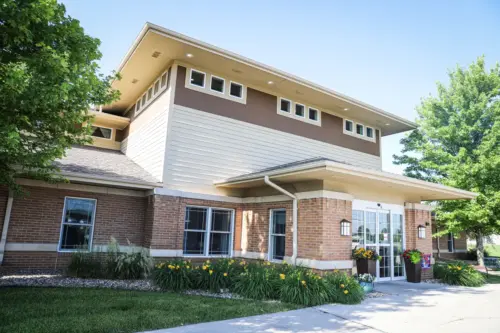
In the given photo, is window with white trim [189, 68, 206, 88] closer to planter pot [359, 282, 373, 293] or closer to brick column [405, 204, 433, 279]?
planter pot [359, 282, 373, 293]

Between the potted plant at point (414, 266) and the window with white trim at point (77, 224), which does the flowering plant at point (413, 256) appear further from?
the window with white trim at point (77, 224)

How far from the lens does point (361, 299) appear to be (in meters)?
7.97

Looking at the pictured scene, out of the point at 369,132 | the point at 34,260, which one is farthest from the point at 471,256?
the point at 34,260

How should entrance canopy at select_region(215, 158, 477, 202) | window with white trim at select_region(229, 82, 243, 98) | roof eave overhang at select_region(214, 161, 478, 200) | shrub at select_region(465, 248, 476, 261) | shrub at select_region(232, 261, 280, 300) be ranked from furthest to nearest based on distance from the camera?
shrub at select_region(465, 248, 476, 261)
window with white trim at select_region(229, 82, 243, 98)
entrance canopy at select_region(215, 158, 477, 202)
roof eave overhang at select_region(214, 161, 478, 200)
shrub at select_region(232, 261, 280, 300)

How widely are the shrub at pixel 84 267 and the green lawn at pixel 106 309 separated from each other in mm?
1610

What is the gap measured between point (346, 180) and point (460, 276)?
18.0ft

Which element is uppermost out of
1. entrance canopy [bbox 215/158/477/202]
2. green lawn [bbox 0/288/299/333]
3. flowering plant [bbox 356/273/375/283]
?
entrance canopy [bbox 215/158/477/202]

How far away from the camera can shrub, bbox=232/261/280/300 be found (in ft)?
25.9

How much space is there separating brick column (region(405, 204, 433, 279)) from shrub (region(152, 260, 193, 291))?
309 inches

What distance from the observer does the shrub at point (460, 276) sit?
1091 cm

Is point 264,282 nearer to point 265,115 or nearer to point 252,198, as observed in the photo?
point 252,198

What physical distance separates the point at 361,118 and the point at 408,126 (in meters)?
2.54

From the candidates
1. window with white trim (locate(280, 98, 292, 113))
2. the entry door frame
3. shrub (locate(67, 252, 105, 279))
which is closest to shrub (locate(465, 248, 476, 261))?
the entry door frame

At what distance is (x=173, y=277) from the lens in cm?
848
